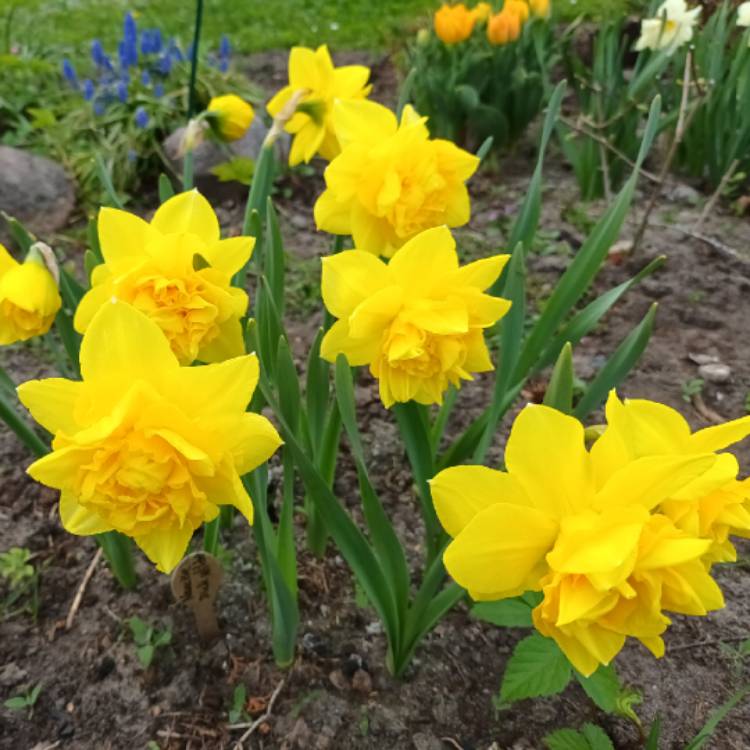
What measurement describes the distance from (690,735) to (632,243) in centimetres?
191

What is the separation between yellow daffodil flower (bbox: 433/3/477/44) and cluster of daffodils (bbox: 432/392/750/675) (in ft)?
9.28

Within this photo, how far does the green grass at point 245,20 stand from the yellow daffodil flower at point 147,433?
15.0ft

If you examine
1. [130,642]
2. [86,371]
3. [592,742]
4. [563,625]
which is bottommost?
[130,642]

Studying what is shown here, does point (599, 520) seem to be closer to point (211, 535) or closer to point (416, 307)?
point (416, 307)

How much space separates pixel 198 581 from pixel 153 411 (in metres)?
0.61

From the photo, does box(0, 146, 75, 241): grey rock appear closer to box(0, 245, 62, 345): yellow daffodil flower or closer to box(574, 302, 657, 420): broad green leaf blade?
box(0, 245, 62, 345): yellow daffodil flower

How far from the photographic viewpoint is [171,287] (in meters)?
0.98

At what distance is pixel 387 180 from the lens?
110cm

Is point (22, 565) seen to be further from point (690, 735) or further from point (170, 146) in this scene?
point (170, 146)

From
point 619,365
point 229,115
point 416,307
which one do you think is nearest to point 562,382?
point 416,307

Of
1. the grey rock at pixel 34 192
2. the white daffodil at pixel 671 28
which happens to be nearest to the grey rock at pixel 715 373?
the white daffodil at pixel 671 28

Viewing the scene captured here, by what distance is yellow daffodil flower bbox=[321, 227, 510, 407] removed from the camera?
98cm

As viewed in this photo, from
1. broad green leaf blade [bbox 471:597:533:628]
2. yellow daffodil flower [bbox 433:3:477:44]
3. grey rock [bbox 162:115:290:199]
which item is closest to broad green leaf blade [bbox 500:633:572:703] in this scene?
broad green leaf blade [bbox 471:597:533:628]

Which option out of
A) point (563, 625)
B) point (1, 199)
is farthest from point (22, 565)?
point (1, 199)
